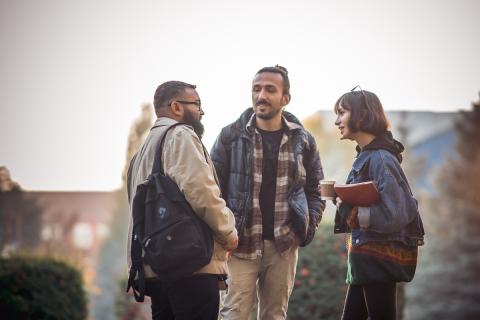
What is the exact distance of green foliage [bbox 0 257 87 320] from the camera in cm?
905

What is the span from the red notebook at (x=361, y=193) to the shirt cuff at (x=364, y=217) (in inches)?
1.6

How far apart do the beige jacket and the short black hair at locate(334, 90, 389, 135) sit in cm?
92

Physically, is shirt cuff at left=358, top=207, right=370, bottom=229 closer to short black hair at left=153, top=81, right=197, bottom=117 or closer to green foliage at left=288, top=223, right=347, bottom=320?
short black hair at left=153, top=81, right=197, bottom=117

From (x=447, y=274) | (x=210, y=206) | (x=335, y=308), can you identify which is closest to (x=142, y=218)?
(x=210, y=206)

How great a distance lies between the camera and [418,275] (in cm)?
2170

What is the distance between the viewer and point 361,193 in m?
4.18

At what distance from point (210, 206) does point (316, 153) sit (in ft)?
4.64

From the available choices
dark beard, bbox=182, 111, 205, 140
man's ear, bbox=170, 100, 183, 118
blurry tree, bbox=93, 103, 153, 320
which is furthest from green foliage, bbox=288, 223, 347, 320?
blurry tree, bbox=93, 103, 153, 320

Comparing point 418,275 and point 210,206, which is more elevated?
point 210,206

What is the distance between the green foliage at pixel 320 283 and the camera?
7.86 m

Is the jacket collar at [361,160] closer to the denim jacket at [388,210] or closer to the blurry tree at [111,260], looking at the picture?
the denim jacket at [388,210]

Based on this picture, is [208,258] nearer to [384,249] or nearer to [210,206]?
[210,206]

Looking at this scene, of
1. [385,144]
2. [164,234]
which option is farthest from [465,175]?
[164,234]

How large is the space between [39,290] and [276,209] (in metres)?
5.46
